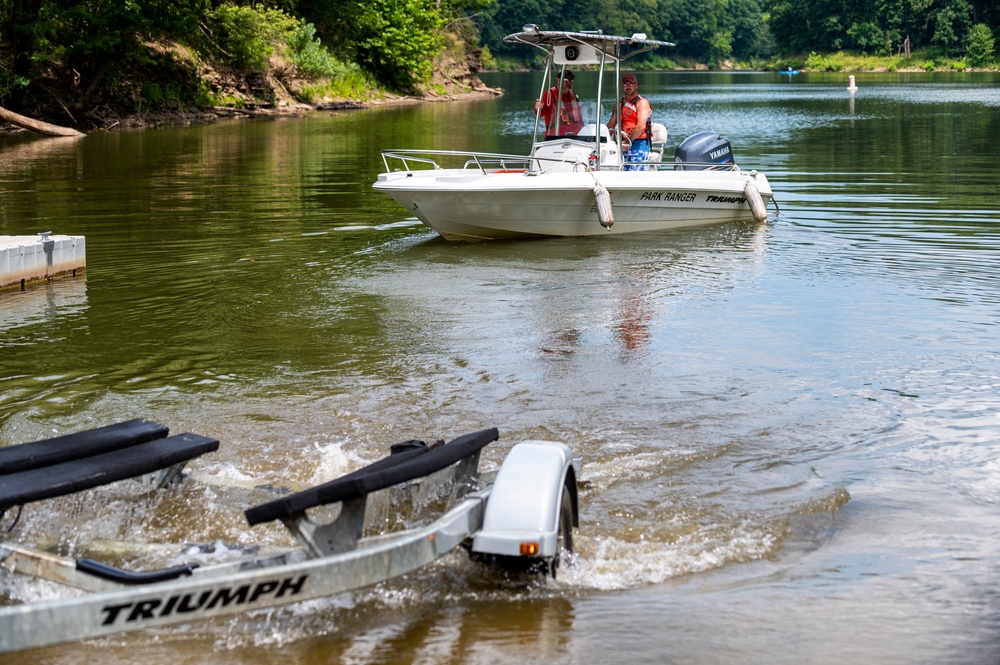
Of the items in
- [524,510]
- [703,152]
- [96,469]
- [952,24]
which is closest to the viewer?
[524,510]

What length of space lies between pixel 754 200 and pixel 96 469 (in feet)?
42.1

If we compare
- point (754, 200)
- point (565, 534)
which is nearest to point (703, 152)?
point (754, 200)

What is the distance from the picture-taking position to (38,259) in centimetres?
1188

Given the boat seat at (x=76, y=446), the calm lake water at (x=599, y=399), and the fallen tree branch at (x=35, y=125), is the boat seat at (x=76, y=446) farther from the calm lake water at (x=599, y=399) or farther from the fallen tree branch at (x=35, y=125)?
the fallen tree branch at (x=35, y=125)

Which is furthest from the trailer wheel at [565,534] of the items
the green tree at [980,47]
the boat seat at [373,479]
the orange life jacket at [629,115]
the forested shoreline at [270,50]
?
the green tree at [980,47]

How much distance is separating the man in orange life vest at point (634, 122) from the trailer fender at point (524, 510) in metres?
11.5

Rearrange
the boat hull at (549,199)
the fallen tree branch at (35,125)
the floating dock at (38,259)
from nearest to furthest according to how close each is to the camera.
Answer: the floating dock at (38,259)
the boat hull at (549,199)
the fallen tree branch at (35,125)

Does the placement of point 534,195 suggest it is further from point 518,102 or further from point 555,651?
point 518,102

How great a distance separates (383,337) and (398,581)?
4.94 m


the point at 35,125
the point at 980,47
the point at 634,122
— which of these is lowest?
the point at 634,122

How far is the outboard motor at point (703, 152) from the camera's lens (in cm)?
1658

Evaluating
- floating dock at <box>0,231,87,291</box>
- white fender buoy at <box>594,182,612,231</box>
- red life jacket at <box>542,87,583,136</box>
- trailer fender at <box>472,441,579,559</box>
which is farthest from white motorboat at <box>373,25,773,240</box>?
trailer fender at <box>472,441,579,559</box>

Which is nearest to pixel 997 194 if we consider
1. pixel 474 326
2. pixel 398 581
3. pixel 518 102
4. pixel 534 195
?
pixel 534 195

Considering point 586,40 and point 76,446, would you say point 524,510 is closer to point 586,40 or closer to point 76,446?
point 76,446
